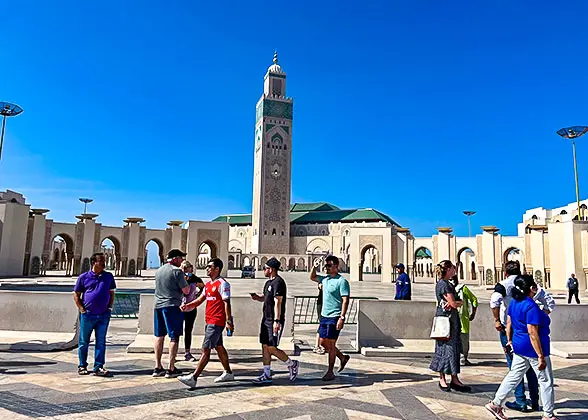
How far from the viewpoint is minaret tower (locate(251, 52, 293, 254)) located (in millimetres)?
67875

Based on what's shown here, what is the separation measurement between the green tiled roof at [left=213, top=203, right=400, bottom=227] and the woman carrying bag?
67.5 meters

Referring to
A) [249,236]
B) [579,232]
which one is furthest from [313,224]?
[579,232]

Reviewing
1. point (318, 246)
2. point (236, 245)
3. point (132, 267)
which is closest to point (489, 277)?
point (132, 267)

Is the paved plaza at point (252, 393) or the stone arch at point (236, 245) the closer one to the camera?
the paved plaza at point (252, 393)

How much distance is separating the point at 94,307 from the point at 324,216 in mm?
71320

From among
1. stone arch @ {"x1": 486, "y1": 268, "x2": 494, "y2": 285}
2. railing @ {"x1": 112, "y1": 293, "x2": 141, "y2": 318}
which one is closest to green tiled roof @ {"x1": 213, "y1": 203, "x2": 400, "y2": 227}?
stone arch @ {"x1": 486, "y1": 268, "x2": 494, "y2": 285}

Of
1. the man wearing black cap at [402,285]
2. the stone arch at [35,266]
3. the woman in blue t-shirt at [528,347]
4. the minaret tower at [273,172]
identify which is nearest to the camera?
the woman in blue t-shirt at [528,347]

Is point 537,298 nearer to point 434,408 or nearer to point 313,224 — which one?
point 434,408

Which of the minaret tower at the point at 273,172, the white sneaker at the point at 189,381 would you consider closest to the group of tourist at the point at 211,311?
the white sneaker at the point at 189,381

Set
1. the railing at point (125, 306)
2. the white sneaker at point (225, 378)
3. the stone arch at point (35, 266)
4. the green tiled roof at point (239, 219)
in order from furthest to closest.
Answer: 1. the green tiled roof at point (239, 219)
2. the stone arch at point (35, 266)
3. the railing at point (125, 306)
4. the white sneaker at point (225, 378)

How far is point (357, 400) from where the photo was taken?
413cm

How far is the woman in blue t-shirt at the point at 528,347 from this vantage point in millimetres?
3551

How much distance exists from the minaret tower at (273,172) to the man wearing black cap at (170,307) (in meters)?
62.5

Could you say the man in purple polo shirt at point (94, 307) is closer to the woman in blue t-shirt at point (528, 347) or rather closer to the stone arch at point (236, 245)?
the woman in blue t-shirt at point (528, 347)
